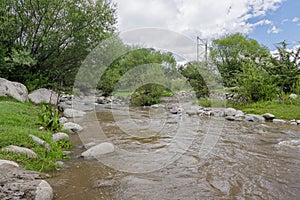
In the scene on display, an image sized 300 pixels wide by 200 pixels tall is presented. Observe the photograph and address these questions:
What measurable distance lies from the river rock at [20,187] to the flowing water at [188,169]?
27cm

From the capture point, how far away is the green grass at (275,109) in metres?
10.4

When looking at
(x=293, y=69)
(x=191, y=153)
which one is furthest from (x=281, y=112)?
(x=191, y=153)

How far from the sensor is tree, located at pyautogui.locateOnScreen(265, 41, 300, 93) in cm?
1406

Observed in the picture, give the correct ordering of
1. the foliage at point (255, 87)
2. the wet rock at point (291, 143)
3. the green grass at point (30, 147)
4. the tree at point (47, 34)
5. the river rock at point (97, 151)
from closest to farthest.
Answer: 1. the green grass at point (30, 147)
2. the river rock at point (97, 151)
3. the wet rock at point (291, 143)
4. the tree at point (47, 34)
5. the foliage at point (255, 87)

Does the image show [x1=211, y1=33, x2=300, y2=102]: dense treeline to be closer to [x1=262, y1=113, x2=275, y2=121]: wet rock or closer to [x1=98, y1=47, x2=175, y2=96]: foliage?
[x1=262, y1=113, x2=275, y2=121]: wet rock

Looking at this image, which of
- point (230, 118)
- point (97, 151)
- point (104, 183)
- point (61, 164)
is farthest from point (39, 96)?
point (104, 183)

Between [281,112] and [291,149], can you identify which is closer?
[291,149]

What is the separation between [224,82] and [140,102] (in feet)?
27.2

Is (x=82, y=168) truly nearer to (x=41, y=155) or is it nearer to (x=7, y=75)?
(x=41, y=155)

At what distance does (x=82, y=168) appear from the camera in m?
4.36

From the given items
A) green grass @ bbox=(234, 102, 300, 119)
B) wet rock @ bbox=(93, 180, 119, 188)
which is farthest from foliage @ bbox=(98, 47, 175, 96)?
wet rock @ bbox=(93, 180, 119, 188)

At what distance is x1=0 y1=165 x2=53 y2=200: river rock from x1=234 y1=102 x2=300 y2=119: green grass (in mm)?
10075

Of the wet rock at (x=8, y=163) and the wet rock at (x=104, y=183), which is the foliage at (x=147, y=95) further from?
the wet rock at (x=8, y=163)

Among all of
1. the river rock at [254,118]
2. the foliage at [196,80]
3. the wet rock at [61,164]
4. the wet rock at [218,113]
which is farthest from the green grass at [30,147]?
the foliage at [196,80]
